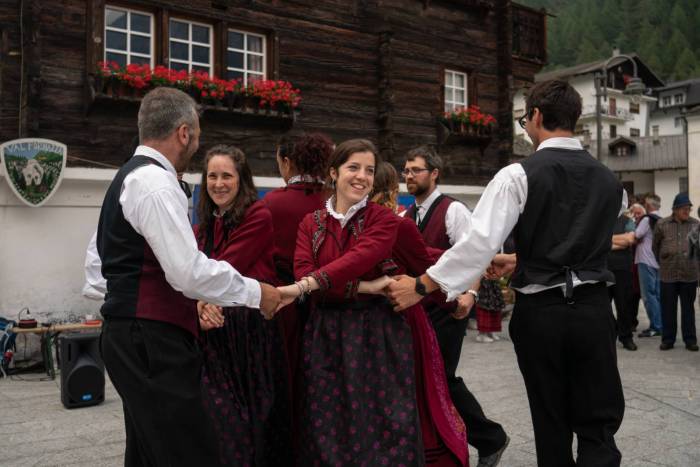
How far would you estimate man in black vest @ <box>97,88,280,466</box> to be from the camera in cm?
257

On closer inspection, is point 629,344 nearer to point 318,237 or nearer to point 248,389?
point 318,237

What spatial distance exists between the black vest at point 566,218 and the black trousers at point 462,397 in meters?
1.17

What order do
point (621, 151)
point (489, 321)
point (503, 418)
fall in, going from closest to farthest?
point (503, 418)
point (489, 321)
point (621, 151)

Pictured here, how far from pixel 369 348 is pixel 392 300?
0.25 metres

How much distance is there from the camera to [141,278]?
2.66m

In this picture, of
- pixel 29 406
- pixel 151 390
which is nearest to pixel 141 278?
pixel 151 390

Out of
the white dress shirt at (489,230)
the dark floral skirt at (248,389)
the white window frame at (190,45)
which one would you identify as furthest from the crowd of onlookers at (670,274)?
the white window frame at (190,45)

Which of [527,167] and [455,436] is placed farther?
[455,436]

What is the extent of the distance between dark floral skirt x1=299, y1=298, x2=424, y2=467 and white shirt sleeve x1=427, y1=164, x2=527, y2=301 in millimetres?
401

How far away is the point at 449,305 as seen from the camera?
3982 mm

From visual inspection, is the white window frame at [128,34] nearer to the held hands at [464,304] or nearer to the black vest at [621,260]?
the black vest at [621,260]

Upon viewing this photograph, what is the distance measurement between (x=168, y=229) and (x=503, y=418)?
376cm

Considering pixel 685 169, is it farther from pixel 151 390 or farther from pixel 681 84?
pixel 151 390

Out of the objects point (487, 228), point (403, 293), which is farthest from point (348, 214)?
point (487, 228)
